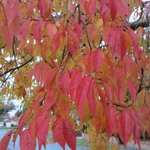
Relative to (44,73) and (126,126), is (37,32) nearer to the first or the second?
(44,73)

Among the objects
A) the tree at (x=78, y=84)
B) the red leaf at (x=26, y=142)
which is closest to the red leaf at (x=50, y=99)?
the tree at (x=78, y=84)

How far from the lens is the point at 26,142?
0.84 metres

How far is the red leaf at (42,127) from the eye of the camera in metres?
0.76

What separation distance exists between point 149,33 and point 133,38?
1.42 m

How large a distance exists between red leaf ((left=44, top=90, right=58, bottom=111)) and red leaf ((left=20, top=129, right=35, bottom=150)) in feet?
0.34

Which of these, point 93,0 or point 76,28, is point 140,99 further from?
point 93,0

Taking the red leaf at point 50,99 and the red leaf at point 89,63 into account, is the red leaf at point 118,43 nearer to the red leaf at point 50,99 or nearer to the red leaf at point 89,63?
the red leaf at point 89,63

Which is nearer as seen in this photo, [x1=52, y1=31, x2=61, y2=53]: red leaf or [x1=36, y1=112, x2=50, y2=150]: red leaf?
[x1=36, y1=112, x2=50, y2=150]: red leaf

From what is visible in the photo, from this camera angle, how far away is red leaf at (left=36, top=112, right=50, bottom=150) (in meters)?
0.76

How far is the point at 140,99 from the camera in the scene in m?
1.83

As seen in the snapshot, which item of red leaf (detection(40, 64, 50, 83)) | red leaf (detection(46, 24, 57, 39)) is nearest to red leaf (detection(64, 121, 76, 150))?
red leaf (detection(40, 64, 50, 83))

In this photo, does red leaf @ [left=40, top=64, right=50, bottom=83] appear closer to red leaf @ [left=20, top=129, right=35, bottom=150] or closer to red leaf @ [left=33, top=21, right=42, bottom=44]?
red leaf @ [left=33, top=21, right=42, bottom=44]

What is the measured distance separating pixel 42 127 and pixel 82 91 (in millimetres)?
154

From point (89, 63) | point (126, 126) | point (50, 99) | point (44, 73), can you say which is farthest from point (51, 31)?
point (126, 126)
